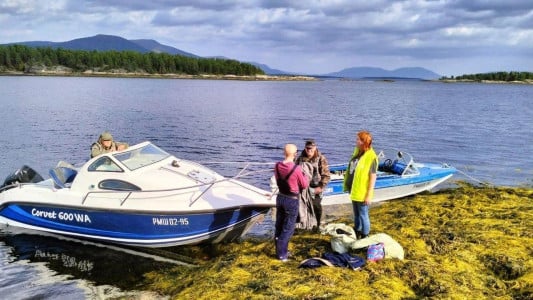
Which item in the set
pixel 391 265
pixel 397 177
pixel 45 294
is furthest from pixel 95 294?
pixel 397 177

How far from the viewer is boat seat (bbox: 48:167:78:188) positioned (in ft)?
36.5

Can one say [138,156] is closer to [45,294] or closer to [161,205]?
[161,205]

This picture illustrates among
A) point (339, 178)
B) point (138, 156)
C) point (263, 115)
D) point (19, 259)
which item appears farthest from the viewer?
point (263, 115)

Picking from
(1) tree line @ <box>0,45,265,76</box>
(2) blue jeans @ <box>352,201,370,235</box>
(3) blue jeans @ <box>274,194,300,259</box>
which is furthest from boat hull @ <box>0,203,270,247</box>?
(1) tree line @ <box>0,45,265,76</box>

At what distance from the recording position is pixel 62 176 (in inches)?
452

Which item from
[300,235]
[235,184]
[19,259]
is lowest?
[19,259]

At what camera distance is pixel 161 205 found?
1006 centimetres

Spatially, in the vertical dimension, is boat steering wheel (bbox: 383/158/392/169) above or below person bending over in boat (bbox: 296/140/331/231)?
below

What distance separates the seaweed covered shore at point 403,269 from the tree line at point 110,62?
15745 cm

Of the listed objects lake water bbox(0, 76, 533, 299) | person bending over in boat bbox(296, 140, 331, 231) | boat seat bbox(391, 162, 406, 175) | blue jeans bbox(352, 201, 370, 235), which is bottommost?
lake water bbox(0, 76, 533, 299)

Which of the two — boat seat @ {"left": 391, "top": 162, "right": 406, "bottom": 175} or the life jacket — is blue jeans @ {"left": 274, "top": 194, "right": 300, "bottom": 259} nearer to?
the life jacket

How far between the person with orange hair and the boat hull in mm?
2326

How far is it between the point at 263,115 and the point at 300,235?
1401 inches

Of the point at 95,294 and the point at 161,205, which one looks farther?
the point at 161,205
